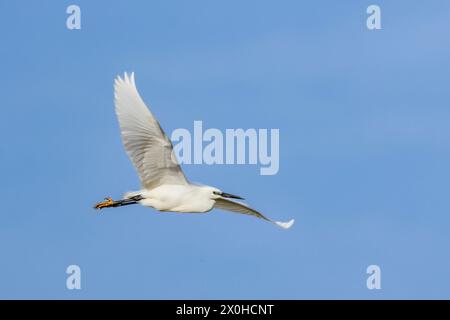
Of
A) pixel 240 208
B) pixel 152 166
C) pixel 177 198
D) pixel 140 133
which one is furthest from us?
pixel 240 208

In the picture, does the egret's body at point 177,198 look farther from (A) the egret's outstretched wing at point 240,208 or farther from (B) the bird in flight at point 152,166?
(A) the egret's outstretched wing at point 240,208

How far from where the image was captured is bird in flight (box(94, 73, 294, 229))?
27531 millimetres

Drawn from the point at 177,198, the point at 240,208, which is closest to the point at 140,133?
the point at 177,198

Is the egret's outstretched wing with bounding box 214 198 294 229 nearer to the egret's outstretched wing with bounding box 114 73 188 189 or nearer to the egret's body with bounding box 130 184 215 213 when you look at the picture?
the egret's body with bounding box 130 184 215 213

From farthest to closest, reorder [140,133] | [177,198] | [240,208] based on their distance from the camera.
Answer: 1. [240,208]
2. [177,198]
3. [140,133]

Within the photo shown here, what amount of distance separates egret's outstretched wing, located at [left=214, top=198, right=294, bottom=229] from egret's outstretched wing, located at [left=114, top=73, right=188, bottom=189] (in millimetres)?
2173

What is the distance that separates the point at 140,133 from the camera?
27.6 m

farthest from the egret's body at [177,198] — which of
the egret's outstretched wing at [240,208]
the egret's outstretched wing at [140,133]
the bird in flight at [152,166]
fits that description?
the egret's outstretched wing at [240,208]

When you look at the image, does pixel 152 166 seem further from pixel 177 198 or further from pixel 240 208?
pixel 240 208

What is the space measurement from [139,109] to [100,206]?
2.93 m

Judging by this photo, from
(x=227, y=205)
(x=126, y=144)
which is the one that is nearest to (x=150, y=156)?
(x=126, y=144)

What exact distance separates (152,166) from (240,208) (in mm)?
2840

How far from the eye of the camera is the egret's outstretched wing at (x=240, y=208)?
30078mm

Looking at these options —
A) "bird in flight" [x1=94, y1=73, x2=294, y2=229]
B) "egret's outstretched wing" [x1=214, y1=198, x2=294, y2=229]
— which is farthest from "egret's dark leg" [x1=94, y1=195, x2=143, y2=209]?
"egret's outstretched wing" [x1=214, y1=198, x2=294, y2=229]
